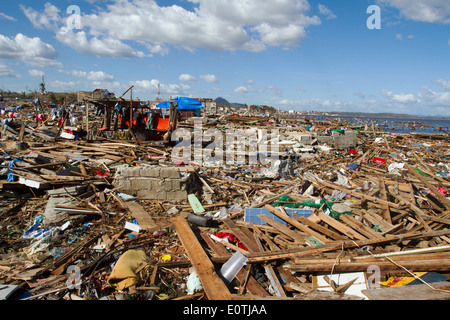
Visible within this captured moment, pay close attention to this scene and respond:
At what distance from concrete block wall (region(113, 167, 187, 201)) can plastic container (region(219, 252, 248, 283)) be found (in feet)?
10.5

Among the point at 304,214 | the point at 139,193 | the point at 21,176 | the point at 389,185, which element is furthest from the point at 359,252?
the point at 21,176

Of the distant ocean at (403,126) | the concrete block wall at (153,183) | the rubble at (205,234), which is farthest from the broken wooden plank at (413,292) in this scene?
the distant ocean at (403,126)

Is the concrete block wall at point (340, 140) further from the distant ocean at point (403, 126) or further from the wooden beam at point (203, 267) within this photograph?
the wooden beam at point (203, 267)

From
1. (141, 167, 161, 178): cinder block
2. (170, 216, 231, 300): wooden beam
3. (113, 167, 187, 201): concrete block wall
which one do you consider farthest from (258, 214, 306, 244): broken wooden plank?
(141, 167, 161, 178): cinder block

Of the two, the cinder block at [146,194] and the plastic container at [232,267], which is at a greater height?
the cinder block at [146,194]

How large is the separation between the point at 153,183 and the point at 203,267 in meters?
3.52

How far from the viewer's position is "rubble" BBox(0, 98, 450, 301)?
3.67 meters

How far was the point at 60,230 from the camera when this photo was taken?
539 cm

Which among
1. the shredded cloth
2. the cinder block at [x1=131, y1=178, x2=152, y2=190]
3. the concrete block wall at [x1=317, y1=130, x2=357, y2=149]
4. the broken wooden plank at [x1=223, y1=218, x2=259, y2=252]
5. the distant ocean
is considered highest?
the distant ocean

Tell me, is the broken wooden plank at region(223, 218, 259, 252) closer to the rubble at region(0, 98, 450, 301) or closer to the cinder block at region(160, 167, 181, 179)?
the rubble at region(0, 98, 450, 301)

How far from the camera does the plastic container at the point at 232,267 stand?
4.00 meters

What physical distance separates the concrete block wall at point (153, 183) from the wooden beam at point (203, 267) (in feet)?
6.27

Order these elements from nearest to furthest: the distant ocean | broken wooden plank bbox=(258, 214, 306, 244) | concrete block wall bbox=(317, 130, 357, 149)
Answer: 1. broken wooden plank bbox=(258, 214, 306, 244)
2. concrete block wall bbox=(317, 130, 357, 149)
3. the distant ocean

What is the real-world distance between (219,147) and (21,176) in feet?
28.3
